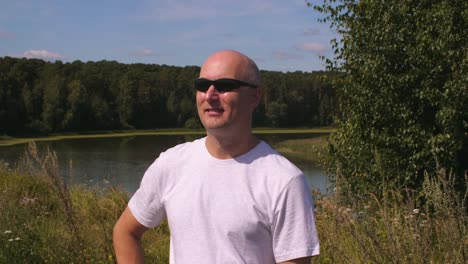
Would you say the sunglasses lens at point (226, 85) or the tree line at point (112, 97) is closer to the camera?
the sunglasses lens at point (226, 85)

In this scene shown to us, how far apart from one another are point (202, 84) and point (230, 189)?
13.6 inches

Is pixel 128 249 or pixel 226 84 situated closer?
pixel 226 84

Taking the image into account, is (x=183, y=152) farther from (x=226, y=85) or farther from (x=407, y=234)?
(x=407, y=234)

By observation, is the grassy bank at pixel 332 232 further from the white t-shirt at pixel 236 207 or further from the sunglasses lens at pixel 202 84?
the sunglasses lens at pixel 202 84

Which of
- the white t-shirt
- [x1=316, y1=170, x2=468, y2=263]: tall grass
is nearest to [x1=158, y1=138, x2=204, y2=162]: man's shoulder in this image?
the white t-shirt

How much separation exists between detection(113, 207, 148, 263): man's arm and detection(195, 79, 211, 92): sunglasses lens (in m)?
0.52

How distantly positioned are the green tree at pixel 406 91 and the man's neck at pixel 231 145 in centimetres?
507

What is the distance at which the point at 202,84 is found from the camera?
1654mm

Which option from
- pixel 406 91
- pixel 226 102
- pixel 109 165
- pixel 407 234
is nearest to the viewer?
pixel 226 102

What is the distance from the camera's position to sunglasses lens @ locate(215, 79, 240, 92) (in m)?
1.60

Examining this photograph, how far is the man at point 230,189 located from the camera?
1.49m

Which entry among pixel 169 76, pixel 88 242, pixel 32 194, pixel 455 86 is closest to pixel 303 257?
pixel 88 242

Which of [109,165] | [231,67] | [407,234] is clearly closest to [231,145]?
[231,67]

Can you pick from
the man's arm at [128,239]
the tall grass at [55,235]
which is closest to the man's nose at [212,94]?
the man's arm at [128,239]
